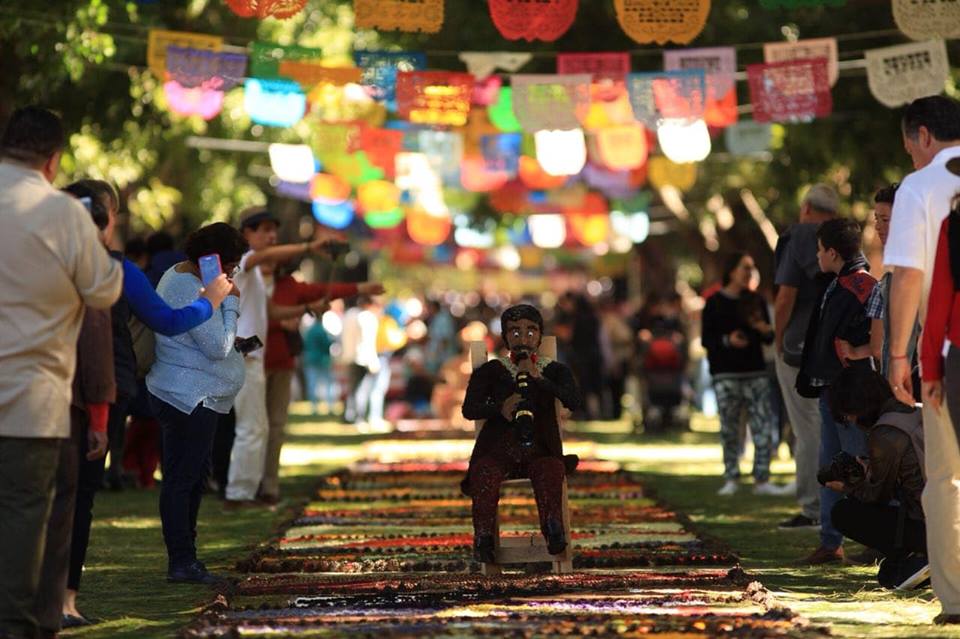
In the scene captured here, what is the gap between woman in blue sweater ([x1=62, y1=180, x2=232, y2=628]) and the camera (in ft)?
30.1

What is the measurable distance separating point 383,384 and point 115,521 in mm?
17639

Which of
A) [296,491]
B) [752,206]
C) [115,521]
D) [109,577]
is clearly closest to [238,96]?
[752,206]

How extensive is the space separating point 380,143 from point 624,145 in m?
4.21

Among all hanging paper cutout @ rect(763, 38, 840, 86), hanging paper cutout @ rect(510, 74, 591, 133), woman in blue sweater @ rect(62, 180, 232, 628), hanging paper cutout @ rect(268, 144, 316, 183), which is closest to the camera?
woman in blue sweater @ rect(62, 180, 232, 628)

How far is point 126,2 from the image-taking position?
65.2 ft

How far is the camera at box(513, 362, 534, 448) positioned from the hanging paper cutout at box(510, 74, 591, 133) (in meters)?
10.6

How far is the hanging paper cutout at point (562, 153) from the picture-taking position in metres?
28.0

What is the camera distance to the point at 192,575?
35.7ft

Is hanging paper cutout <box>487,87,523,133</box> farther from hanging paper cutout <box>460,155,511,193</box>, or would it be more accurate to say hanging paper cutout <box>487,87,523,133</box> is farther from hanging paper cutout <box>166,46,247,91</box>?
hanging paper cutout <box>166,46,247,91</box>

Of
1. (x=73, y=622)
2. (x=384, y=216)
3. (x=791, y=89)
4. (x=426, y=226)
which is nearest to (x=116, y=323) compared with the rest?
(x=73, y=622)

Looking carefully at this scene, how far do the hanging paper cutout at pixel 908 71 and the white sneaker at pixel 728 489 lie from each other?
14.5ft

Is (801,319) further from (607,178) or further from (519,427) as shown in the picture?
(607,178)

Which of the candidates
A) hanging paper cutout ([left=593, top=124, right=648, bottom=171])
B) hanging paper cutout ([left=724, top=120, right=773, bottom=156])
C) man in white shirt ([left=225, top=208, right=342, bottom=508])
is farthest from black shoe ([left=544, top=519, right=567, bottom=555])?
hanging paper cutout ([left=724, top=120, right=773, bottom=156])

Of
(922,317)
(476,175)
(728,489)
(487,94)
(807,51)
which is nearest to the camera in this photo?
(922,317)
